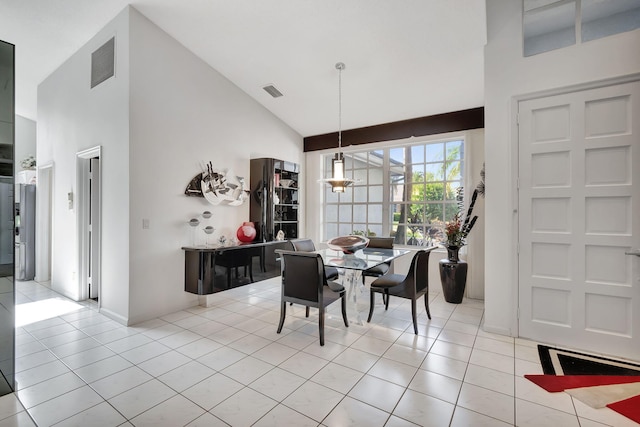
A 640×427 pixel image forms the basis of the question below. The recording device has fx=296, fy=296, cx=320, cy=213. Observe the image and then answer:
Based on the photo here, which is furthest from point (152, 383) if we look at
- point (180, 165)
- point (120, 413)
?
point (180, 165)

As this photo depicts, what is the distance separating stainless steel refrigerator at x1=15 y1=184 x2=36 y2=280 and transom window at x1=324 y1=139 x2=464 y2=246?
5.43 m

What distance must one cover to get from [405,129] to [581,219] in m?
2.85

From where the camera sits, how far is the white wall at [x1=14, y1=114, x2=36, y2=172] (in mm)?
6301

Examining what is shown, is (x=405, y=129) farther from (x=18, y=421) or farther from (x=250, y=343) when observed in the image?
(x=18, y=421)

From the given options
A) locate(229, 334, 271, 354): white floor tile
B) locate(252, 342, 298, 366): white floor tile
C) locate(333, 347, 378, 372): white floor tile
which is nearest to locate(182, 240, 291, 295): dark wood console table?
locate(229, 334, 271, 354): white floor tile

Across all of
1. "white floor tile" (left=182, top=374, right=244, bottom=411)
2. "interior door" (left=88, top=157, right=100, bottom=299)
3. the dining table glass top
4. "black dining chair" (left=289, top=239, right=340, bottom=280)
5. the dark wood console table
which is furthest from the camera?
"interior door" (left=88, top=157, right=100, bottom=299)

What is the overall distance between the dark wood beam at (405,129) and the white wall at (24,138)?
236 inches

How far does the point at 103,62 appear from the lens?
3.64m

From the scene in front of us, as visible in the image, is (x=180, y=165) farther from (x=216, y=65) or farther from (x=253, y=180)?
(x=216, y=65)

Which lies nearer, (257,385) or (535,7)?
(257,385)

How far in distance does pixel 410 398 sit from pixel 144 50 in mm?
4339

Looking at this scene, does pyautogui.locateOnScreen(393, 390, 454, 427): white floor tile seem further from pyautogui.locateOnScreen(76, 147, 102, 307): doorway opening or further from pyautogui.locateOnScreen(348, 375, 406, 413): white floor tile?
pyautogui.locateOnScreen(76, 147, 102, 307): doorway opening

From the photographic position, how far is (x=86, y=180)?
13.8 feet

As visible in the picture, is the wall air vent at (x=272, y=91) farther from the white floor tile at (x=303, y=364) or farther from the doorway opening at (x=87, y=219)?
the white floor tile at (x=303, y=364)
